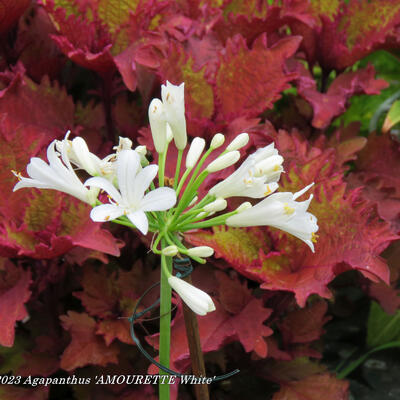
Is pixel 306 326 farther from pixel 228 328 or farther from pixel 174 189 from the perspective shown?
pixel 174 189

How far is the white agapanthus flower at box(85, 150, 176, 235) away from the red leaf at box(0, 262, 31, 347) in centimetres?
35

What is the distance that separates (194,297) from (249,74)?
60cm

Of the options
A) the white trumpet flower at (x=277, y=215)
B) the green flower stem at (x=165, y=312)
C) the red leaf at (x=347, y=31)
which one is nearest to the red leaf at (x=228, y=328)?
the green flower stem at (x=165, y=312)

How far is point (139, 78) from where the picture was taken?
1100 millimetres

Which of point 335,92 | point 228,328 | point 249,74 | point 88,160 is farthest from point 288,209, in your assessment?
point 335,92

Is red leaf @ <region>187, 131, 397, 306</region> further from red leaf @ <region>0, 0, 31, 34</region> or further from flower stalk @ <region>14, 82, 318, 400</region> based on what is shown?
red leaf @ <region>0, 0, 31, 34</region>

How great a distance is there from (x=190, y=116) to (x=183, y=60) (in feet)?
0.36

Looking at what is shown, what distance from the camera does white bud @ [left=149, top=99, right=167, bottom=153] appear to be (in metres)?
0.63

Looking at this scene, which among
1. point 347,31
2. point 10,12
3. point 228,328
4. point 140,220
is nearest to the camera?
point 140,220

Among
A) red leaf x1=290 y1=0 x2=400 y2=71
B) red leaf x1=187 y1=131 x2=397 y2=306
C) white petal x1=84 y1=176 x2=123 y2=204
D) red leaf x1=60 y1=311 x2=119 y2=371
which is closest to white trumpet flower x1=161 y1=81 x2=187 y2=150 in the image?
white petal x1=84 y1=176 x2=123 y2=204

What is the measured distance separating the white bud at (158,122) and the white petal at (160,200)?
96 millimetres

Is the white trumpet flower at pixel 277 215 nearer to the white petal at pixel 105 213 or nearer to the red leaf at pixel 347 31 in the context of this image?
the white petal at pixel 105 213

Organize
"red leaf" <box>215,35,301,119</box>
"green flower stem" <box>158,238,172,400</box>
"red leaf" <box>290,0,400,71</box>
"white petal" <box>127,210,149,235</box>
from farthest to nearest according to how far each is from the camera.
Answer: "red leaf" <box>290,0,400,71</box>, "red leaf" <box>215,35,301,119</box>, "green flower stem" <box>158,238,172,400</box>, "white petal" <box>127,210,149,235</box>

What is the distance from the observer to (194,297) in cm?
57
